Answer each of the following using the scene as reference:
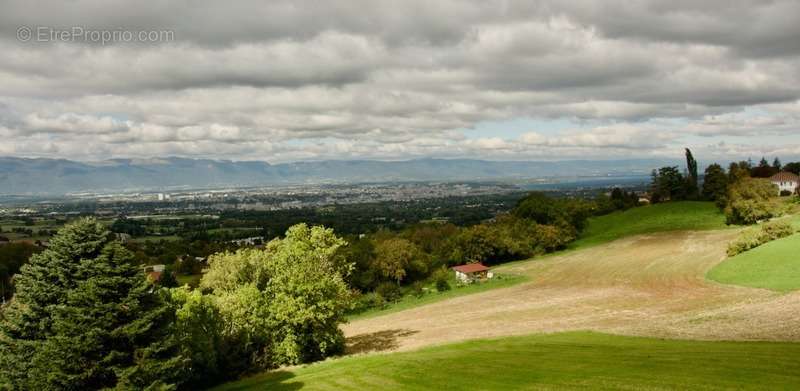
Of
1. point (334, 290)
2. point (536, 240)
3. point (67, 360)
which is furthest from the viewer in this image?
point (536, 240)

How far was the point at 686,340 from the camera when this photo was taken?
1204 inches

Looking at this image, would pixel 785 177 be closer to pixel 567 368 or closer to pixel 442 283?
pixel 442 283

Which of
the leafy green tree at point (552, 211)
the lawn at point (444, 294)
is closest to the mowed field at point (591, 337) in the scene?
the lawn at point (444, 294)

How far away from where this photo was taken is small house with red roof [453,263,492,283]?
80.6 metres

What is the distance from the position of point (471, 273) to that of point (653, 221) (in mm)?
52477

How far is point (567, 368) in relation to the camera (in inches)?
919

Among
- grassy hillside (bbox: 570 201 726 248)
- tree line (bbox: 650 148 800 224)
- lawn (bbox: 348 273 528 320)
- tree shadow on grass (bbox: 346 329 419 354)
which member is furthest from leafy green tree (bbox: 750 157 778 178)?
tree shadow on grass (bbox: 346 329 419 354)

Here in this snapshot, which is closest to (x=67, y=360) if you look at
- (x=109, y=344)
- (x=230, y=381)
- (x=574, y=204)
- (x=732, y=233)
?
(x=109, y=344)

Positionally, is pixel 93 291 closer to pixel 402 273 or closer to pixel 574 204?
pixel 402 273

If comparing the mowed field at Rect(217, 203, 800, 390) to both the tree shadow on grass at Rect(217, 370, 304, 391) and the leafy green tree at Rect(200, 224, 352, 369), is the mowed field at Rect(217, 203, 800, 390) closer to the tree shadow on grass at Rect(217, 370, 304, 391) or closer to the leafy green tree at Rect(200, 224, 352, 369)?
the tree shadow on grass at Rect(217, 370, 304, 391)

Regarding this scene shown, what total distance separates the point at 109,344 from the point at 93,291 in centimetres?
240

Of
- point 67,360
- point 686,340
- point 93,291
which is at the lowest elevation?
point 686,340

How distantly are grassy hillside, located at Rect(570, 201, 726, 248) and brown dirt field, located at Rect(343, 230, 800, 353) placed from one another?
21.2 meters

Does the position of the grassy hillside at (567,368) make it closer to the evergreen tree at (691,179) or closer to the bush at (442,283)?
the bush at (442,283)
